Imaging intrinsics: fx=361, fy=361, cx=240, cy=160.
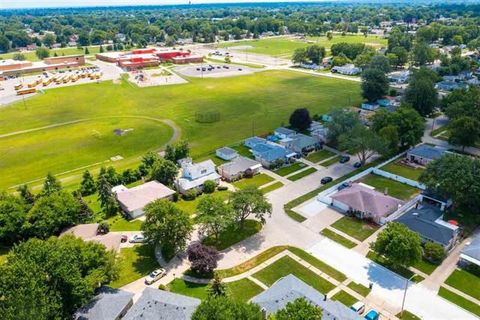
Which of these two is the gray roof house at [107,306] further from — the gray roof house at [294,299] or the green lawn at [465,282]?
the green lawn at [465,282]

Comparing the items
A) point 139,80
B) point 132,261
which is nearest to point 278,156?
point 132,261

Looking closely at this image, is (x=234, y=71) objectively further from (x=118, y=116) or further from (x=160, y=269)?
(x=160, y=269)

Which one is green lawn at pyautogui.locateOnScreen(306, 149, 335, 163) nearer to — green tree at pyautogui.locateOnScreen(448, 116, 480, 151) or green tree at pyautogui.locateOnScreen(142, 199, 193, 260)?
green tree at pyautogui.locateOnScreen(448, 116, 480, 151)

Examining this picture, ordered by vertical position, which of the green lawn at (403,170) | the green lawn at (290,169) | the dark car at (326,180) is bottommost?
the green lawn at (290,169)

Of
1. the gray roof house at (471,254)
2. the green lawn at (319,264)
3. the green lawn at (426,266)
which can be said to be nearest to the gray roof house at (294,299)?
the green lawn at (319,264)

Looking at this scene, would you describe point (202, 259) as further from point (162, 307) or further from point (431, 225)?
point (431, 225)

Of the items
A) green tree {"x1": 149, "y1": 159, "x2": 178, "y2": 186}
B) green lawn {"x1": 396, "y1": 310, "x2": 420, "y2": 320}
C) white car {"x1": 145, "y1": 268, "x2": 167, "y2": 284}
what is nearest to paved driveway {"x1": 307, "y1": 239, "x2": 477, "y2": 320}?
green lawn {"x1": 396, "y1": 310, "x2": 420, "y2": 320}
